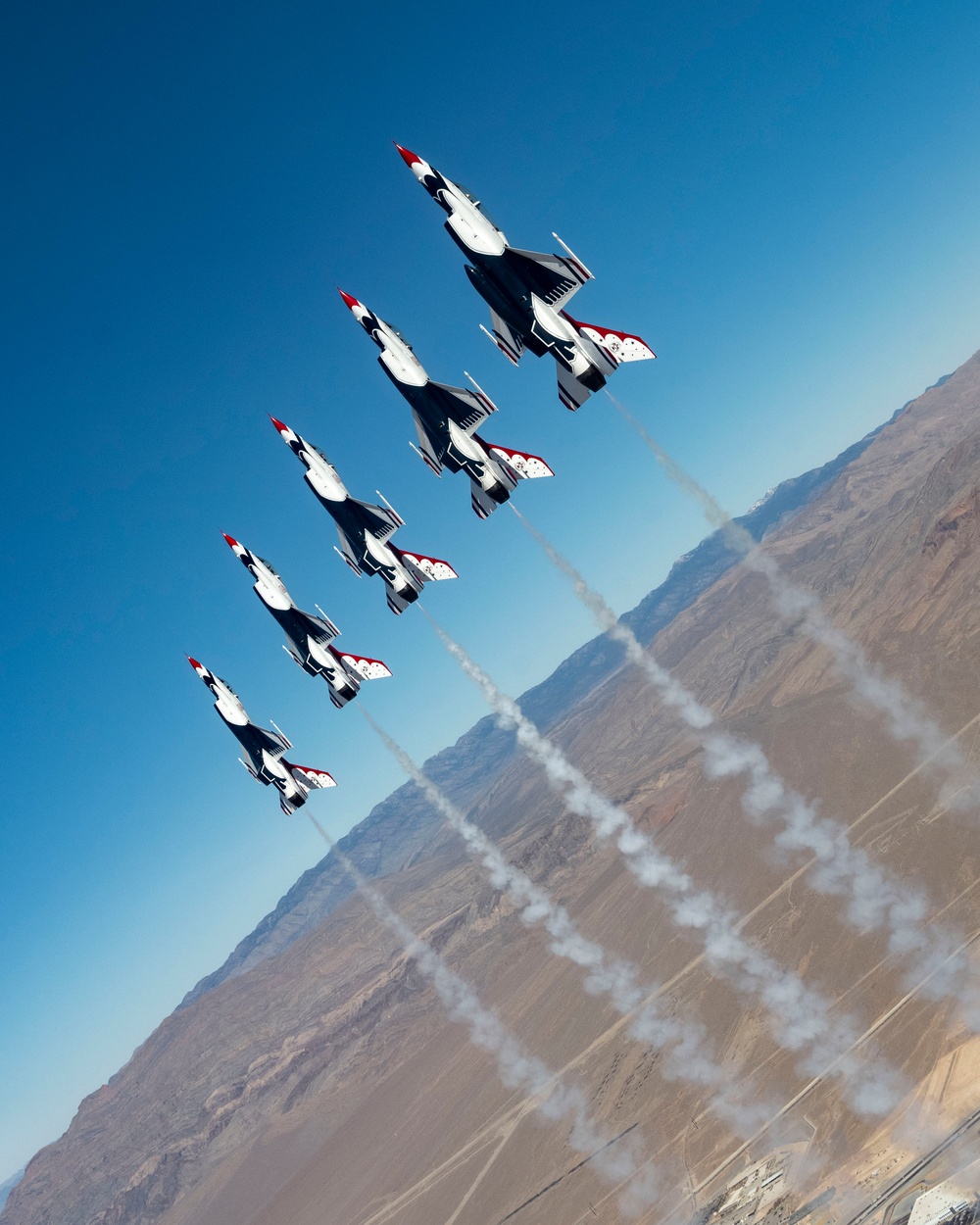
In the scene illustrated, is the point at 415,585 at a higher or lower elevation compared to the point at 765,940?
higher

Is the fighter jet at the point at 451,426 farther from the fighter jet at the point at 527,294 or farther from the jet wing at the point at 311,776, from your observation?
the jet wing at the point at 311,776

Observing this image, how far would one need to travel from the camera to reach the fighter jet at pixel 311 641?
60.3 meters

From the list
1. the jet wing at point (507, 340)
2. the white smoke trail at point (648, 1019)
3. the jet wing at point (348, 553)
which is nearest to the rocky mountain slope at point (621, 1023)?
the white smoke trail at point (648, 1019)

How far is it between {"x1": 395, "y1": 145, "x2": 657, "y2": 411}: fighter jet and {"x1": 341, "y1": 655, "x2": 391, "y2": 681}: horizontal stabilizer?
25130 millimetres

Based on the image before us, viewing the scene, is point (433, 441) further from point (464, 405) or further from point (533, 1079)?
point (533, 1079)

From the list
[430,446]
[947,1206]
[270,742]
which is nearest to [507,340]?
[430,446]

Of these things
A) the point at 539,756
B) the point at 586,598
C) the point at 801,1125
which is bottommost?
the point at 801,1125

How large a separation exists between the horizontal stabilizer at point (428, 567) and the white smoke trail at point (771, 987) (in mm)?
10761

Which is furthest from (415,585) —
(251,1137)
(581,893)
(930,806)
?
(251,1137)

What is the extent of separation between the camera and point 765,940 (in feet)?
312

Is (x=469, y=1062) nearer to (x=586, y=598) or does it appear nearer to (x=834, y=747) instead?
(x=834, y=747)

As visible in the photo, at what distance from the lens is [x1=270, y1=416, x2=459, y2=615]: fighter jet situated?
185 feet

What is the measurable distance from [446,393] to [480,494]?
6.68 m

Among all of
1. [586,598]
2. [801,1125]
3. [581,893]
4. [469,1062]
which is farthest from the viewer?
[581,893]
